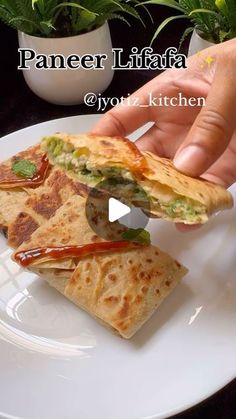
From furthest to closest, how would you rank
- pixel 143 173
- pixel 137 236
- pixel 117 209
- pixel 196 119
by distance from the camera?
pixel 117 209
pixel 137 236
pixel 196 119
pixel 143 173

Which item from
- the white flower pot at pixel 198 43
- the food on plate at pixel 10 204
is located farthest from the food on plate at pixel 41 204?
the white flower pot at pixel 198 43

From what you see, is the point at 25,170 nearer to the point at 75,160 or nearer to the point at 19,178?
the point at 19,178

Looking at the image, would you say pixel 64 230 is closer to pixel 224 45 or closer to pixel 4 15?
pixel 224 45

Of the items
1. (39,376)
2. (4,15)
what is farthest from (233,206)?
(4,15)

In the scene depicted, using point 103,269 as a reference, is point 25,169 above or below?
above

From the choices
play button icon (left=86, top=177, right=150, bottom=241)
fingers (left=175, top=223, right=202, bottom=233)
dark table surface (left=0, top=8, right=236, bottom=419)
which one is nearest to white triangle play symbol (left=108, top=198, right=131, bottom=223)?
play button icon (left=86, top=177, right=150, bottom=241)

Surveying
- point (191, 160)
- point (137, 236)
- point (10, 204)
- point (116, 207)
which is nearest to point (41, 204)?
point (10, 204)

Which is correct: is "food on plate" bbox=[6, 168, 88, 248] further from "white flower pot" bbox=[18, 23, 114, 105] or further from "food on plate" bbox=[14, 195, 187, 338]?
"white flower pot" bbox=[18, 23, 114, 105]
